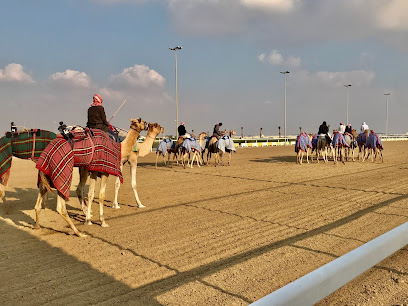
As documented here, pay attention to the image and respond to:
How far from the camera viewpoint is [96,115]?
8.28 metres

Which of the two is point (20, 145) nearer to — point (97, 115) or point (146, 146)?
point (97, 115)

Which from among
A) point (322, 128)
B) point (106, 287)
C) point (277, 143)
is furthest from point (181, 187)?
point (277, 143)

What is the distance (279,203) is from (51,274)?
5.96m

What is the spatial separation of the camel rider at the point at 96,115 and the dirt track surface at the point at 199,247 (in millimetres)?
2171

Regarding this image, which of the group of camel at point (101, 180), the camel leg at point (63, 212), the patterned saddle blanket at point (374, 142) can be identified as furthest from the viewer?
the patterned saddle blanket at point (374, 142)

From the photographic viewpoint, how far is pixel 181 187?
12078 millimetres

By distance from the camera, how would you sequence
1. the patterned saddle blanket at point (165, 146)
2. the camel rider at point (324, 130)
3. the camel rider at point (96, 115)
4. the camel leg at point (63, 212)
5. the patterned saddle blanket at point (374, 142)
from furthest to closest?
the camel rider at point (324, 130), the patterned saddle blanket at point (374, 142), the patterned saddle blanket at point (165, 146), the camel rider at point (96, 115), the camel leg at point (63, 212)

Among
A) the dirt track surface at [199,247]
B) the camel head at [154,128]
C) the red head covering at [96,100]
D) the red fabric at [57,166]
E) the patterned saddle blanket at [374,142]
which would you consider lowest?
the dirt track surface at [199,247]

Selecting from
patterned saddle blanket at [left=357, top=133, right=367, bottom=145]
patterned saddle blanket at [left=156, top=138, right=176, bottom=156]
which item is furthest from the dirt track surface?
patterned saddle blanket at [left=357, top=133, right=367, bottom=145]

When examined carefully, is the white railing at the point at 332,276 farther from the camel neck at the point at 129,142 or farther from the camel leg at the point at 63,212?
the camel neck at the point at 129,142

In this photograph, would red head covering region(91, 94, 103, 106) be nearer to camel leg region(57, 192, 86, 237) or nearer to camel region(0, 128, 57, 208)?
camel region(0, 128, 57, 208)

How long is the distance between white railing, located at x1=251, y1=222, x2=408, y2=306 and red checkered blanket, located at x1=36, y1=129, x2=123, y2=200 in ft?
15.4

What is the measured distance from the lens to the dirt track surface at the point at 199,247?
4078 mm

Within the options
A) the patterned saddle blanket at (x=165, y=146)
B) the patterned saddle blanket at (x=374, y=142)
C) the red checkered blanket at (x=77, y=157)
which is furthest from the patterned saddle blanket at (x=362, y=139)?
the red checkered blanket at (x=77, y=157)
